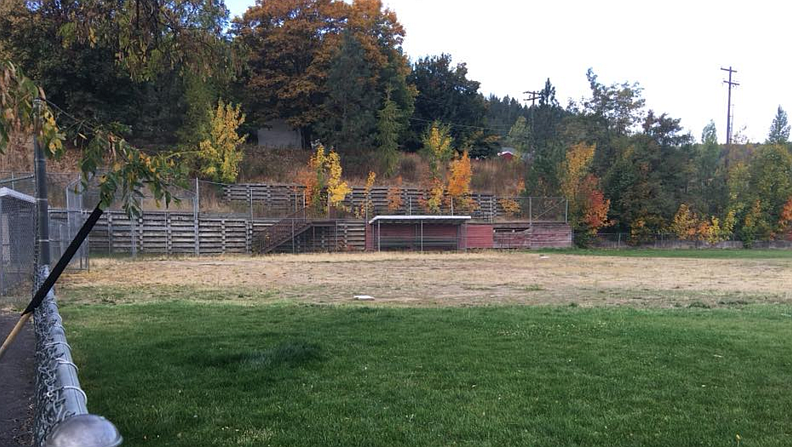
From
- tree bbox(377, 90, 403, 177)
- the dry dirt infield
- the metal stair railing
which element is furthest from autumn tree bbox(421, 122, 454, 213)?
the dry dirt infield

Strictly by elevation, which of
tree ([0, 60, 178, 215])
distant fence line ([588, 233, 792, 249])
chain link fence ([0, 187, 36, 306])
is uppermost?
tree ([0, 60, 178, 215])

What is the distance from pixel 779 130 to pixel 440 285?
74935 mm

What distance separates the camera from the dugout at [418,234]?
45.4m

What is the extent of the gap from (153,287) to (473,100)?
57694mm

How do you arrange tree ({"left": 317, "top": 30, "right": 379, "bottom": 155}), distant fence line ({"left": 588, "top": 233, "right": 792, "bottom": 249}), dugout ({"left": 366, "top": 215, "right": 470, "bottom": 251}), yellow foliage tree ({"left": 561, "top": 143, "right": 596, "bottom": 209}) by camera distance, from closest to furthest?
dugout ({"left": 366, "top": 215, "right": 470, "bottom": 251}) → tree ({"left": 317, "top": 30, "right": 379, "bottom": 155}) → distant fence line ({"left": 588, "top": 233, "right": 792, "bottom": 249}) → yellow foliage tree ({"left": 561, "top": 143, "right": 596, "bottom": 209})

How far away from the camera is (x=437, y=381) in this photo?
637cm

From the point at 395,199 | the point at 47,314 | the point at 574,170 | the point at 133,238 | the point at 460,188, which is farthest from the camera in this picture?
the point at 574,170

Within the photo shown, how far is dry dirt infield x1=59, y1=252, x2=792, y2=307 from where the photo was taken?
15922 mm

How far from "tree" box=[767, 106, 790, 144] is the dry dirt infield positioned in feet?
180

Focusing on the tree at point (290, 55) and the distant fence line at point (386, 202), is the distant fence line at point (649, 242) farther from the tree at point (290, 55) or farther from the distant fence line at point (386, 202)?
the tree at point (290, 55)

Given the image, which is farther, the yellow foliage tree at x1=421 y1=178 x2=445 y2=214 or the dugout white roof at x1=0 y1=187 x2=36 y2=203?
the yellow foliage tree at x1=421 y1=178 x2=445 y2=214

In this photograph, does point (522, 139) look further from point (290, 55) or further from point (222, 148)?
point (222, 148)

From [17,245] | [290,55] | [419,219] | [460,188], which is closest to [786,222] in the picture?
[460,188]

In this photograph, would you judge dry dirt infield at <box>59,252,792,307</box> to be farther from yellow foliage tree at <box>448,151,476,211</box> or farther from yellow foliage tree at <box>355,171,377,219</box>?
yellow foliage tree at <box>448,151,476,211</box>
